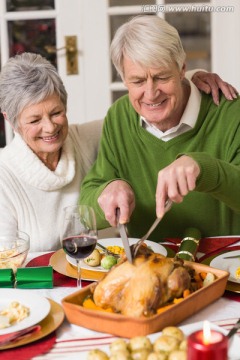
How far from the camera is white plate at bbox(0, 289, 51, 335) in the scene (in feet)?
4.29

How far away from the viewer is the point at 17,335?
1.27 m

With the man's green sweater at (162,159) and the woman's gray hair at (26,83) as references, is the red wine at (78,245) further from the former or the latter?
the woman's gray hair at (26,83)

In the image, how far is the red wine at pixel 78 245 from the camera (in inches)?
57.9

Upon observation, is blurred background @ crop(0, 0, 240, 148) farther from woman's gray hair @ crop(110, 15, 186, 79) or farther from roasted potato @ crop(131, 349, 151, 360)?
roasted potato @ crop(131, 349, 151, 360)

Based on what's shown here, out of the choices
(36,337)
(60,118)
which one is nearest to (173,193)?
(36,337)

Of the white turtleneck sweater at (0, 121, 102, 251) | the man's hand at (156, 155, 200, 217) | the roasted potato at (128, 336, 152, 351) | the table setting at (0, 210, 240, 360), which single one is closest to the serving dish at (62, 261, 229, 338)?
the table setting at (0, 210, 240, 360)

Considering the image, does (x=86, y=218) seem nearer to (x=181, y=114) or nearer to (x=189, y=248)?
(x=189, y=248)

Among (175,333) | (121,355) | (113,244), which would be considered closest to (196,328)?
(175,333)

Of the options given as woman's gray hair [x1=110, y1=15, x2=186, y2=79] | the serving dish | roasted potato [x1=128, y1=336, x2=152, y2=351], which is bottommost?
the serving dish

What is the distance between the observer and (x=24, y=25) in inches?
138

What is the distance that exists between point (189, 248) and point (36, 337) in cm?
54

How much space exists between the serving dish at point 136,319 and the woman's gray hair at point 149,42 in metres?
0.69

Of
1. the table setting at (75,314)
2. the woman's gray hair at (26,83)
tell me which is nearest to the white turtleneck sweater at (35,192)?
the woman's gray hair at (26,83)

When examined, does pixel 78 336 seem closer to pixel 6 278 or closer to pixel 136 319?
pixel 136 319
